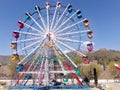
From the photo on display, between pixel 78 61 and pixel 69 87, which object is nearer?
pixel 69 87

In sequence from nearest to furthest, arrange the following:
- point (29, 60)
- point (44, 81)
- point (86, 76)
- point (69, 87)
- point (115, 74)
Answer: point (69, 87) → point (44, 81) → point (29, 60) → point (86, 76) → point (115, 74)

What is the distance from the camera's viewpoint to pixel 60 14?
56.5 meters

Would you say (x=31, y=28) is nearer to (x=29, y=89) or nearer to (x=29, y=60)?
(x=29, y=60)

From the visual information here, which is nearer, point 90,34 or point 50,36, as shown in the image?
point 90,34

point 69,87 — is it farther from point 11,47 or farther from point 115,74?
point 115,74

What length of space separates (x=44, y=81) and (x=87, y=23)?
13026 mm

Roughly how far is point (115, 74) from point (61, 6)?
49875 mm

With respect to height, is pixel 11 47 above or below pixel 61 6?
below

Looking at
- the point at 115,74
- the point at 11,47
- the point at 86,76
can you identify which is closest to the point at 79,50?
the point at 11,47

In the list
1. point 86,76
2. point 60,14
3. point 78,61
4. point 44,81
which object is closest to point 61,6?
point 60,14

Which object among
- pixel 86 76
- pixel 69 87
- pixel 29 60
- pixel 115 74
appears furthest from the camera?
pixel 115 74

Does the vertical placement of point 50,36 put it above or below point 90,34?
below

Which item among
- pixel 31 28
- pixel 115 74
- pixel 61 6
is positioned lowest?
pixel 115 74

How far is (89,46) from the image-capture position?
5156 centimetres
